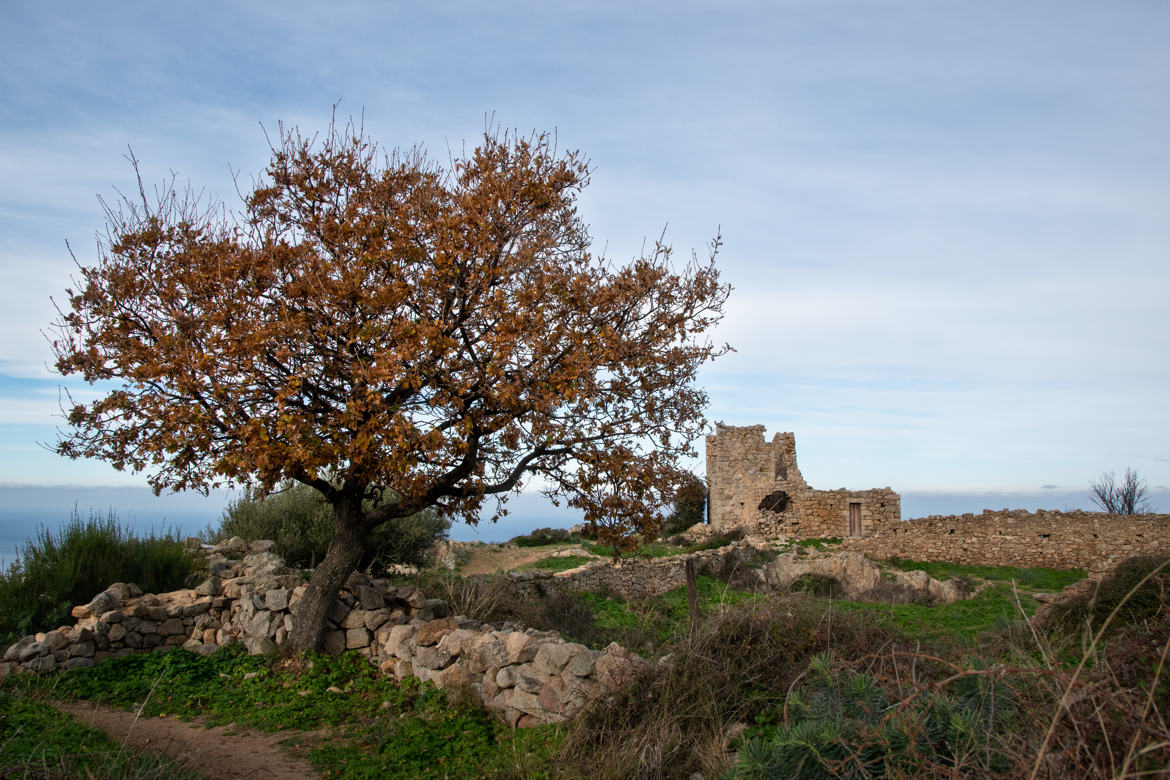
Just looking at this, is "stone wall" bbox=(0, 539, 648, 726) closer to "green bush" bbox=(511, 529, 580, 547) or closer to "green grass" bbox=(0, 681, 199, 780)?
"green grass" bbox=(0, 681, 199, 780)

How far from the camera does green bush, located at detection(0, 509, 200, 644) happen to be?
33.3ft

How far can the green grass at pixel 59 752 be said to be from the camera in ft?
16.0

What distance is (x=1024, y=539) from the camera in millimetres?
23828

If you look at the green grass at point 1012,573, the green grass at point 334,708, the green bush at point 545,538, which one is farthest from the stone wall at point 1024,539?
the green grass at point 334,708

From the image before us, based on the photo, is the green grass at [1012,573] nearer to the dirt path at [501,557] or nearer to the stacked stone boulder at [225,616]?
the dirt path at [501,557]

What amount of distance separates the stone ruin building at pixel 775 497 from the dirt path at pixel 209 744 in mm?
21703

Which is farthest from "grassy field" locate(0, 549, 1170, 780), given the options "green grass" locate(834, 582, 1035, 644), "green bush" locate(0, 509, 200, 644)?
"green bush" locate(0, 509, 200, 644)

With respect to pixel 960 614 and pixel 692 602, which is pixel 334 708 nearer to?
pixel 692 602

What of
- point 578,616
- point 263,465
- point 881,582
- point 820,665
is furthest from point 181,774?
point 881,582

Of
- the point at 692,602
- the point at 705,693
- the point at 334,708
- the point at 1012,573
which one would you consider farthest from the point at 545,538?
the point at 705,693

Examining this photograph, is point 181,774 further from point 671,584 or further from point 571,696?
point 671,584

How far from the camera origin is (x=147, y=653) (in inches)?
383

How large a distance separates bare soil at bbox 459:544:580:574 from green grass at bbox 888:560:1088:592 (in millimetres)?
11235

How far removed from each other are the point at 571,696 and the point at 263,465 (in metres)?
3.86
